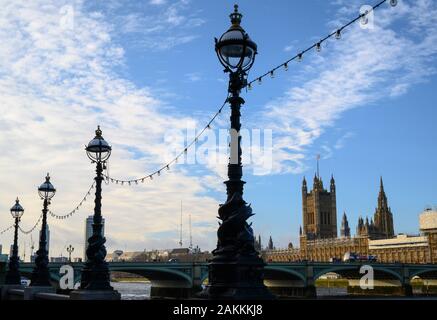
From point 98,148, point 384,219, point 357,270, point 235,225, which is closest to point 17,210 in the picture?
point 98,148

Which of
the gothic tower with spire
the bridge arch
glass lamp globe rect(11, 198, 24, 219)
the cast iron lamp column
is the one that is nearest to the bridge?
the bridge arch

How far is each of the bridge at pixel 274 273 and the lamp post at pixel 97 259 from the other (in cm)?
4910

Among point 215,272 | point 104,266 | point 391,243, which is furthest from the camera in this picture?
point 391,243

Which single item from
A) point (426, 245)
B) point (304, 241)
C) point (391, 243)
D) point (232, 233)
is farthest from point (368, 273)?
point (304, 241)

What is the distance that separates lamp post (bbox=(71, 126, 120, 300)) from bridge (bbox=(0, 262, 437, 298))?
161 ft

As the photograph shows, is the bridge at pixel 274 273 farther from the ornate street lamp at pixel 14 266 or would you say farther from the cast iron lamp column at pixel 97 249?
the cast iron lamp column at pixel 97 249

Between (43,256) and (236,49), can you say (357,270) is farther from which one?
(236,49)

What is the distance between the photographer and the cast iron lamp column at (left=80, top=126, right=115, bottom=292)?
16.9 metres

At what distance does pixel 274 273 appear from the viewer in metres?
88.0

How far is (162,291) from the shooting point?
291ft

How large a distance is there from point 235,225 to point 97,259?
29.6 ft
